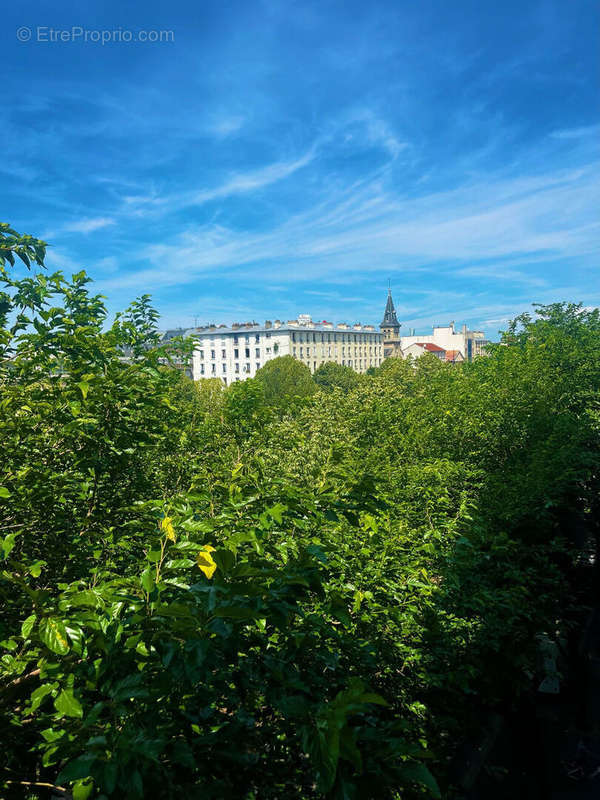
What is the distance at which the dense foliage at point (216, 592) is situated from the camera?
7.45ft

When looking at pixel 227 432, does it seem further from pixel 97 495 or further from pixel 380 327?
pixel 380 327

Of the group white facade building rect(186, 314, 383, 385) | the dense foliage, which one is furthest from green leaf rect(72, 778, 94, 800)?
white facade building rect(186, 314, 383, 385)

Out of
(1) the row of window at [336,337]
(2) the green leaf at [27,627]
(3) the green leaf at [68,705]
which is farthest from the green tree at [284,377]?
(3) the green leaf at [68,705]

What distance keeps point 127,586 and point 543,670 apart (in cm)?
1239

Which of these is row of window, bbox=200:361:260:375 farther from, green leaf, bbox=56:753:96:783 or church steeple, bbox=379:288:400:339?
green leaf, bbox=56:753:96:783

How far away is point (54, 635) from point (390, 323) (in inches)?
6125

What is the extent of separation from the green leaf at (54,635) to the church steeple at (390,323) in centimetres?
15314

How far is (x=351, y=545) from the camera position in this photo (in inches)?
278

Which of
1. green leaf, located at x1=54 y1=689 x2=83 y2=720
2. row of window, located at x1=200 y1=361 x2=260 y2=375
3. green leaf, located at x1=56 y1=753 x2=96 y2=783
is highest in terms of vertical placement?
row of window, located at x1=200 y1=361 x2=260 y2=375

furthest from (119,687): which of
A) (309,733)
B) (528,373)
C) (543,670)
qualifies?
(528,373)

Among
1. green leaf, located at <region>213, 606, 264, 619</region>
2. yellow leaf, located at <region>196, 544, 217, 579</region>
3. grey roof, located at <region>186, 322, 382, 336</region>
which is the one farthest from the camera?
grey roof, located at <region>186, 322, 382, 336</region>

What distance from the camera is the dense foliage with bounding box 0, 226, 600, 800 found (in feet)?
7.45

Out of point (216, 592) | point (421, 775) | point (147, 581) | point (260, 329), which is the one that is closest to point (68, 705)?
point (147, 581)

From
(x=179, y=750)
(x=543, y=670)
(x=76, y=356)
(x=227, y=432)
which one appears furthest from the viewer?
(x=227, y=432)
